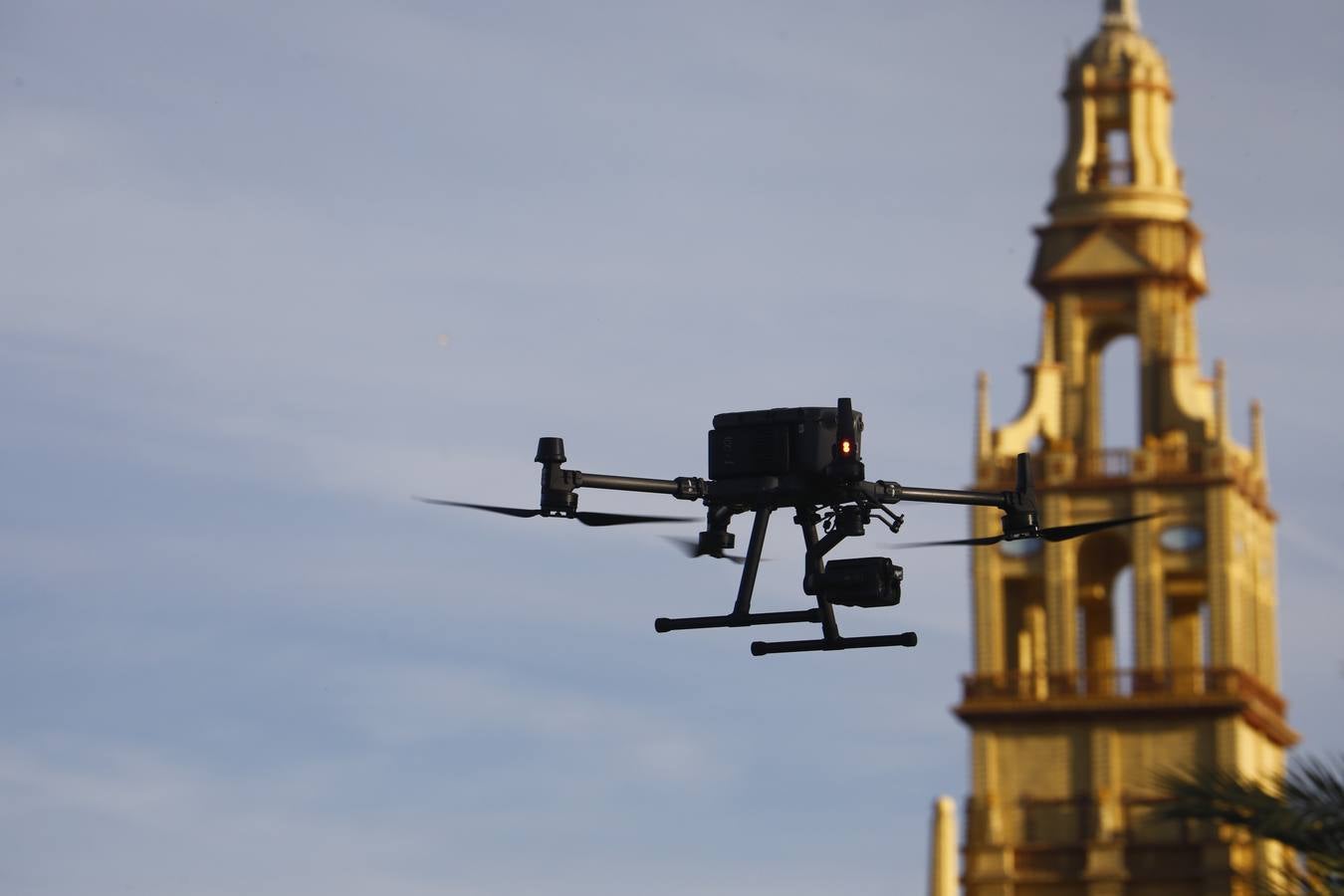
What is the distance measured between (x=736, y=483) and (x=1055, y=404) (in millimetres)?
81136

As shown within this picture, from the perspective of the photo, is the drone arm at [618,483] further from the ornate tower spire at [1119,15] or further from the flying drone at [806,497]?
→ the ornate tower spire at [1119,15]

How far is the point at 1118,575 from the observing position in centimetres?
11662

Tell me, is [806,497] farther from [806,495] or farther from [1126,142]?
[1126,142]

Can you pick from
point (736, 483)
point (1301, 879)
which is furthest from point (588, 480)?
point (1301, 879)

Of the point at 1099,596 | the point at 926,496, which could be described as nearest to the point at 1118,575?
the point at 1099,596

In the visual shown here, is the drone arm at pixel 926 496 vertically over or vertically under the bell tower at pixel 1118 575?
under

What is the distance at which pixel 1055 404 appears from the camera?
379 feet

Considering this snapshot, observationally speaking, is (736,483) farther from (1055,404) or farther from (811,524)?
(1055,404)

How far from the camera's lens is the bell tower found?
111 meters

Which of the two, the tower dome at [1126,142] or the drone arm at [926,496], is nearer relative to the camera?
the drone arm at [926,496]

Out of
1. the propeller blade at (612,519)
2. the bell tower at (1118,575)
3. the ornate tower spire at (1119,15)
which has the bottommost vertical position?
the propeller blade at (612,519)

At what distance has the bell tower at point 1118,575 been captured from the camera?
111 meters

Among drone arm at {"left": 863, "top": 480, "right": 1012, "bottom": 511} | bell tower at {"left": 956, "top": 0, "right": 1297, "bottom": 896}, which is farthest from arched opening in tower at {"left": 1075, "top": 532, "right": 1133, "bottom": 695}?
drone arm at {"left": 863, "top": 480, "right": 1012, "bottom": 511}

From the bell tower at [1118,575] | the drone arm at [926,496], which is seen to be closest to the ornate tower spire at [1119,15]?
the bell tower at [1118,575]
